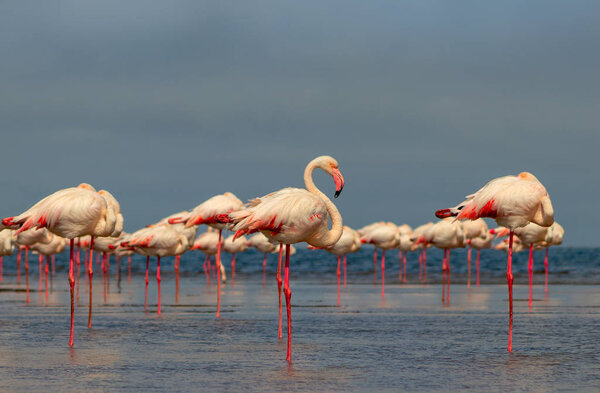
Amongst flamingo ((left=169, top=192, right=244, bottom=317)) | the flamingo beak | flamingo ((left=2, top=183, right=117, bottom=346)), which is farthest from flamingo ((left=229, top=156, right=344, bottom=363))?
→ flamingo ((left=169, top=192, right=244, bottom=317))

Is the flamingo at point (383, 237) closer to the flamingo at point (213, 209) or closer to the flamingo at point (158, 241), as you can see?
the flamingo at point (158, 241)

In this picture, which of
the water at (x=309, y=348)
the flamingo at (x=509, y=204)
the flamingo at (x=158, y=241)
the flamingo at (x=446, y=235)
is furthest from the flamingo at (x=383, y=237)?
the flamingo at (x=509, y=204)

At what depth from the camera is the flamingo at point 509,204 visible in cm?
1122

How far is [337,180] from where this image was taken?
1073 cm

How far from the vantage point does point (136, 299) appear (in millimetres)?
21484

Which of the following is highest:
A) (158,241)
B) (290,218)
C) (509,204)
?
(509,204)

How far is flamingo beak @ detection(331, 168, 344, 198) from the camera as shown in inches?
417

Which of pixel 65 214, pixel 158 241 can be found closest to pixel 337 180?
pixel 65 214

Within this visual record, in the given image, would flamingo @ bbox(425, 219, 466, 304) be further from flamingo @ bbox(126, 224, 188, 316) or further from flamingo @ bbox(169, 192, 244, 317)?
flamingo @ bbox(169, 192, 244, 317)

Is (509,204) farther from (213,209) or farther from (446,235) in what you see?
(446,235)

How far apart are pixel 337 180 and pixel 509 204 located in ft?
7.12

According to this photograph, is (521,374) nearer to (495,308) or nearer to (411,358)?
(411,358)

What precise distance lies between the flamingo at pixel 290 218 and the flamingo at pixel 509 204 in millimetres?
1791

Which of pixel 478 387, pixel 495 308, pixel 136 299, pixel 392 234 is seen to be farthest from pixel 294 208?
pixel 392 234
